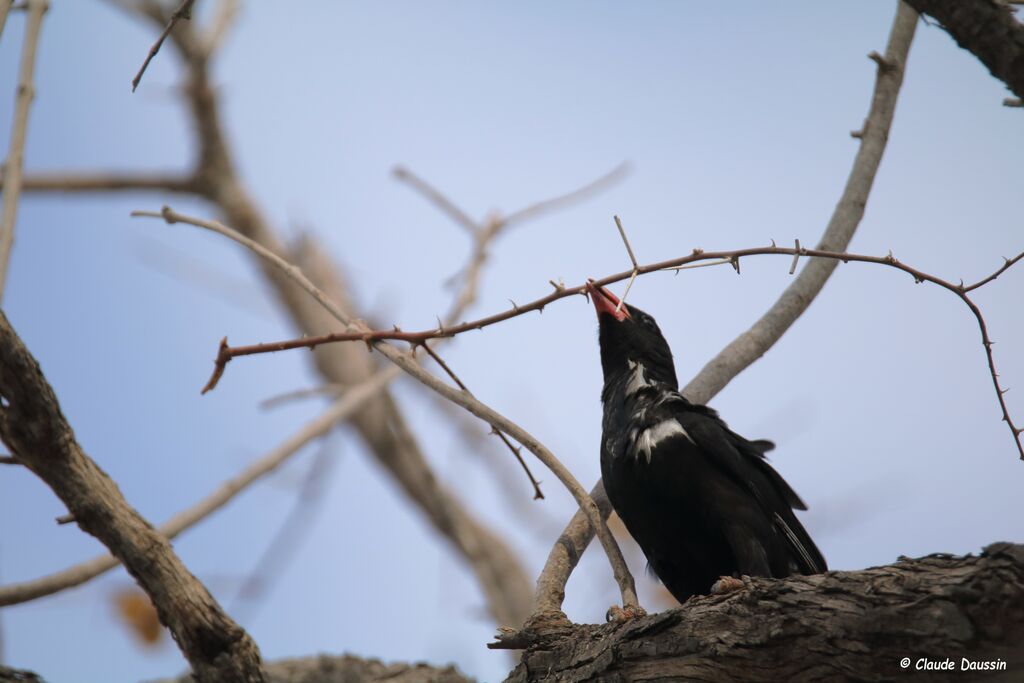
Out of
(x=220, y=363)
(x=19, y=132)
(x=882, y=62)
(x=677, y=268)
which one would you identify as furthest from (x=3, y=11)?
(x=882, y=62)

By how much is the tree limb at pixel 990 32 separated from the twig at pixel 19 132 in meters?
3.35

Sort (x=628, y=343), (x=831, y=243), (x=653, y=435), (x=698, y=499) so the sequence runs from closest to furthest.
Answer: (x=698, y=499), (x=653, y=435), (x=831, y=243), (x=628, y=343)

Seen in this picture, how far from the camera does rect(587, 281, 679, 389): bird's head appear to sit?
4695 mm

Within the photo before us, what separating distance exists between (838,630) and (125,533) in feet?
7.76

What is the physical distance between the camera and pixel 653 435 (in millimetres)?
3934

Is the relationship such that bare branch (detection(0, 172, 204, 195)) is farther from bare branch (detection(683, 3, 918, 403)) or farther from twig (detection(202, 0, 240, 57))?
bare branch (detection(683, 3, 918, 403))

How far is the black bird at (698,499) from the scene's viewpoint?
12.5 feet

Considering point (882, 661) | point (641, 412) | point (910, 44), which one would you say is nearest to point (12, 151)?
point (641, 412)

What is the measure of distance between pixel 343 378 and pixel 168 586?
741 cm

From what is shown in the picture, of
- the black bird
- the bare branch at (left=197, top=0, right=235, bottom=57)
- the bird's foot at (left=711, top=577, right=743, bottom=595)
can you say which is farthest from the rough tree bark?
the bare branch at (left=197, top=0, right=235, bottom=57)

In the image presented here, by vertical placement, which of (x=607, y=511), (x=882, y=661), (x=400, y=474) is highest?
(x=400, y=474)

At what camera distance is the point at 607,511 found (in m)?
4.23

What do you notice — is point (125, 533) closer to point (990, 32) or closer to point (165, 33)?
point (165, 33)

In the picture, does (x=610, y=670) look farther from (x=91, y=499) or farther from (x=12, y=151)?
(x=12, y=151)
